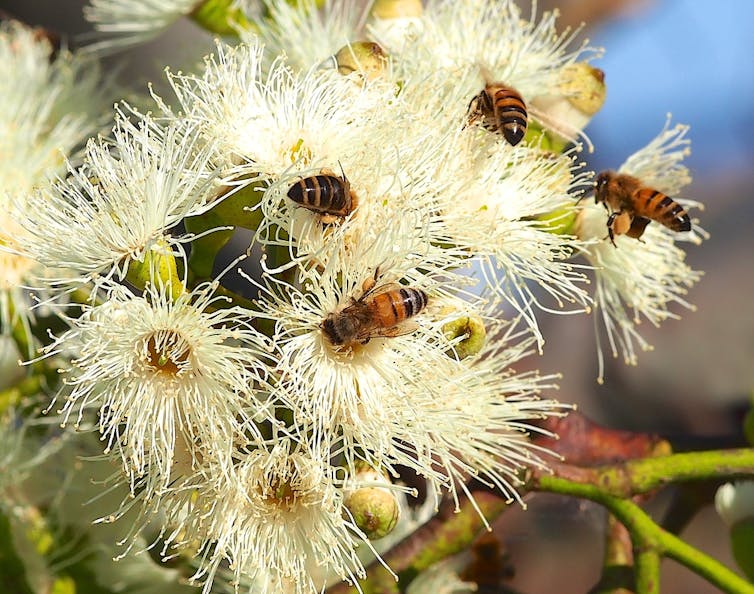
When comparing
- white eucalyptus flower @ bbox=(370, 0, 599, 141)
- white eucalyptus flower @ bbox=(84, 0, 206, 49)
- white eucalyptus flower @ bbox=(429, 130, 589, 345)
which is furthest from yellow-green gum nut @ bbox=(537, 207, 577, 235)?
white eucalyptus flower @ bbox=(84, 0, 206, 49)

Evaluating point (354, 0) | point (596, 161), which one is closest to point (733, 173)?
point (596, 161)

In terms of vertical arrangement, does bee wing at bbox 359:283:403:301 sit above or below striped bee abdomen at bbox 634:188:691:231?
below

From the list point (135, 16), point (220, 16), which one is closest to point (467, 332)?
point (220, 16)

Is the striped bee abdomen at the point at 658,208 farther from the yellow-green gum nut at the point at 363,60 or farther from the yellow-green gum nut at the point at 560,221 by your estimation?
the yellow-green gum nut at the point at 363,60

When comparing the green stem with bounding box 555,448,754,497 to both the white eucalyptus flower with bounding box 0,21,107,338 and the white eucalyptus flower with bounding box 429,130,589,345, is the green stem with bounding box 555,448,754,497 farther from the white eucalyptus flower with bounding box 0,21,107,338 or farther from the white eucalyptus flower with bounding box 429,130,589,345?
the white eucalyptus flower with bounding box 0,21,107,338

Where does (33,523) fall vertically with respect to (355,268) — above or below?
below

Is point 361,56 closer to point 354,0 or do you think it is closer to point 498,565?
point 354,0

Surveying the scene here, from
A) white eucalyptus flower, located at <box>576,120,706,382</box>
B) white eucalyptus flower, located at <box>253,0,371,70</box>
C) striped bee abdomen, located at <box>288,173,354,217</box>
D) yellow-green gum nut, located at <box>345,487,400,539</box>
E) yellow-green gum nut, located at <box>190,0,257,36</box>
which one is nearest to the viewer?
striped bee abdomen, located at <box>288,173,354,217</box>
